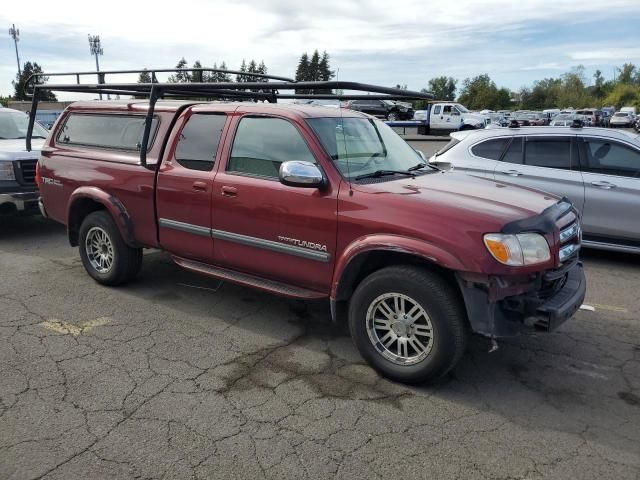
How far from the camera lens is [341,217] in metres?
3.89

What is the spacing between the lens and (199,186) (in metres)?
4.67

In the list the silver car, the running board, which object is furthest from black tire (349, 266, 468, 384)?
the silver car

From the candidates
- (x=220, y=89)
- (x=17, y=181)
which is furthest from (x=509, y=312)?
(x=17, y=181)

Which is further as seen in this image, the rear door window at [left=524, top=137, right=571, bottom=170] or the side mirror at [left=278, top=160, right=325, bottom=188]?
the rear door window at [left=524, top=137, right=571, bottom=170]

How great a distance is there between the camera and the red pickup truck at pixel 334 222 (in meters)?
3.46

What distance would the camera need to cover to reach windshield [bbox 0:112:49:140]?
29.5ft

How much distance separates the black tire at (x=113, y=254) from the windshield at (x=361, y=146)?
241 cm

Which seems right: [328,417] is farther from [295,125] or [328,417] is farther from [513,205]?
[295,125]

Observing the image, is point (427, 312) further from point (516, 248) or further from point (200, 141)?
point (200, 141)

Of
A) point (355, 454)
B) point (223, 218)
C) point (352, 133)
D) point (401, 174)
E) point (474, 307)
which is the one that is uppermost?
point (352, 133)

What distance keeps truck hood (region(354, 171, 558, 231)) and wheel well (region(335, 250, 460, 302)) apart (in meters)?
0.35

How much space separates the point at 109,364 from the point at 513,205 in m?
3.07

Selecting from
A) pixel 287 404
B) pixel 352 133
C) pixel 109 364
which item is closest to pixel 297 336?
pixel 287 404

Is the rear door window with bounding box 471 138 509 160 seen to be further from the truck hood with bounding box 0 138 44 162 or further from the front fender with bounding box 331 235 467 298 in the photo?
the truck hood with bounding box 0 138 44 162
